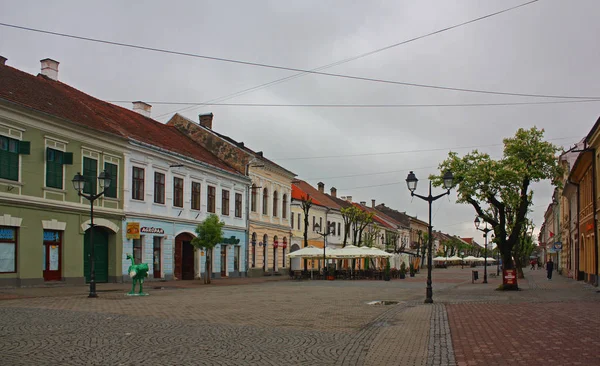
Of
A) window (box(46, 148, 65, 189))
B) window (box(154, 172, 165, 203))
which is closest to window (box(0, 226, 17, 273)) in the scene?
window (box(46, 148, 65, 189))

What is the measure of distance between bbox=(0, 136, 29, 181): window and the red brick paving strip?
17.0 m

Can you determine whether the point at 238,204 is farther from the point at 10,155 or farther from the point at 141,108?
the point at 10,155

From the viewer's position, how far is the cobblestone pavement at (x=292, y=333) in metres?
9.09

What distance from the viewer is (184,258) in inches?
1455

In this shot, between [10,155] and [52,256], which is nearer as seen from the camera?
[10,155]

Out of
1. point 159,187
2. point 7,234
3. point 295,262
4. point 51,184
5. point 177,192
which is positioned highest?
point 159,187

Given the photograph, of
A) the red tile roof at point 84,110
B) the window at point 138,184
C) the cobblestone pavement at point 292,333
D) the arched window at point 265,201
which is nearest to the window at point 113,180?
the window at point 138,184

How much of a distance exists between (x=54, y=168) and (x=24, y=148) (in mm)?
2023

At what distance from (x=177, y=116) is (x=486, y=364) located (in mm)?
39559

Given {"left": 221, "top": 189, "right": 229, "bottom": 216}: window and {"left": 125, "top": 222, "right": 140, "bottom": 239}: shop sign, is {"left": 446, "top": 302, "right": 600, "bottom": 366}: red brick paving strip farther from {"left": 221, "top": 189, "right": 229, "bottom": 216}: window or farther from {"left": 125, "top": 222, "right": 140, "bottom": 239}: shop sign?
{"left": 221, "top": 189, "right": 229, "bottom": 216}: window

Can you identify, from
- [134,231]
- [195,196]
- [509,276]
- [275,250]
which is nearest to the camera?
[509,276]

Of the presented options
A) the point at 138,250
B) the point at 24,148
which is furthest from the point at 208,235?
the point at 24,148

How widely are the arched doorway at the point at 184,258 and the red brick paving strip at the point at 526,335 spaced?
21.6 metres

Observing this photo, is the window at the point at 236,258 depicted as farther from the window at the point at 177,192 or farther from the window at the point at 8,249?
the window at the point at 8,249
